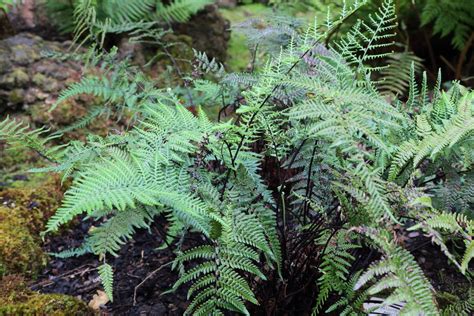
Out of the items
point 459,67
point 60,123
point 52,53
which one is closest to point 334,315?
point 52,53

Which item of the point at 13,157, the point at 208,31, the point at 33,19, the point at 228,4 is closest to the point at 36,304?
the point at 13,157

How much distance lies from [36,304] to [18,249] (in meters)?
0.40

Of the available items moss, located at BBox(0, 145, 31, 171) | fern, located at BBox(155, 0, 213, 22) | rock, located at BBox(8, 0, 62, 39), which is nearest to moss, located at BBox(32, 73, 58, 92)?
moss, located at BBox(0, 145, 31, 171)

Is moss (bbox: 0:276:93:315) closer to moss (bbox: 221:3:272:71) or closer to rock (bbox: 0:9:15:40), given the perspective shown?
rock (bbox: 0:9:15:40)

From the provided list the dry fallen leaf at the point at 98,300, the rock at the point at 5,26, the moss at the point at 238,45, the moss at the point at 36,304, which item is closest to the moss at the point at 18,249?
the moss at the point at 36,304

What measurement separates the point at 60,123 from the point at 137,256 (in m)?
1.12

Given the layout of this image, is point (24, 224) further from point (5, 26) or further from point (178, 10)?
point (178, 10)

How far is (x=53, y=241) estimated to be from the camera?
7.49 ft

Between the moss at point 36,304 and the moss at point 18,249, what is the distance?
189 millimetres

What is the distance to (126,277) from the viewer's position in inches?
81.1

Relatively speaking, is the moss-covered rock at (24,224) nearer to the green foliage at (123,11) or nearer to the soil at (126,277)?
the soil at (126,277)

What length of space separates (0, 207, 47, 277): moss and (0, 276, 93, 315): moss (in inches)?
7.4

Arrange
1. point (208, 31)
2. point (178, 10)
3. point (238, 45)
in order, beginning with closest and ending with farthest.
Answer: point (178, 10)
point (208, 31)
point (238, 45)

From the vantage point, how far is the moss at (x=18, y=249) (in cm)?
203
